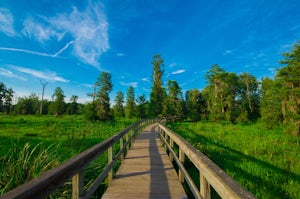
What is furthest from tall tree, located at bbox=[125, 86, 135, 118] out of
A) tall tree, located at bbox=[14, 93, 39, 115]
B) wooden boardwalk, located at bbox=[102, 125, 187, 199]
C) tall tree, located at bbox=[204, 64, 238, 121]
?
wooden boardwalk, located at bbox=[102, 125, 187, 199]

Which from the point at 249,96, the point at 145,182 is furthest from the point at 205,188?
the point at 249,96

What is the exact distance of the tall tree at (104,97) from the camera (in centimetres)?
3666

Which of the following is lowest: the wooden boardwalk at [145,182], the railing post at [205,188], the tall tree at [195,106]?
the wooden boardwalk at [145,182]

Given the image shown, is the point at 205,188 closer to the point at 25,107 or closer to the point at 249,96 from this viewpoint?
the point at 249,96

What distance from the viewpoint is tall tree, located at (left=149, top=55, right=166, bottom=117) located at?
137 feet

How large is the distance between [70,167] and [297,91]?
1980cm

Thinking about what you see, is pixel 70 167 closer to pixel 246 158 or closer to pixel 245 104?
pixel 246 158

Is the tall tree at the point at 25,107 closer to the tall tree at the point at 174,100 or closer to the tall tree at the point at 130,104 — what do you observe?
the tall tree at the point at 130,104

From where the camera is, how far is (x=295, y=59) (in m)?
17.2

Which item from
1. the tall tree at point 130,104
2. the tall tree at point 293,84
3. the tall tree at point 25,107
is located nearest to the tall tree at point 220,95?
the tall tree at point 293,84

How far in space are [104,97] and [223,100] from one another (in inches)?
1006

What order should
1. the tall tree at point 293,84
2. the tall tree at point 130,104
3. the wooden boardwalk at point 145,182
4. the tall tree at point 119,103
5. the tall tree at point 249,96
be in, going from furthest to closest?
the tall tree at point 119,103
the tall tree at point 130,104
the tall tree at point 249,96
the tall tree at point 293,84
the wooden boardwalk at point 145,182

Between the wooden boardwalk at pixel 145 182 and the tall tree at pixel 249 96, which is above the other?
the tall tree at pixel 249 96

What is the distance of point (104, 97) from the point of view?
38.5m
